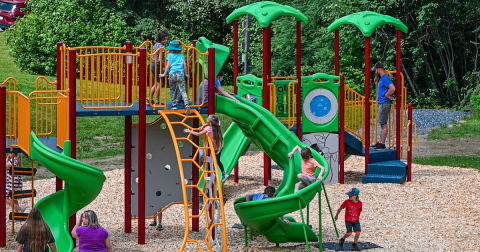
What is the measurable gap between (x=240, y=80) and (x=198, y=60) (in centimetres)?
475

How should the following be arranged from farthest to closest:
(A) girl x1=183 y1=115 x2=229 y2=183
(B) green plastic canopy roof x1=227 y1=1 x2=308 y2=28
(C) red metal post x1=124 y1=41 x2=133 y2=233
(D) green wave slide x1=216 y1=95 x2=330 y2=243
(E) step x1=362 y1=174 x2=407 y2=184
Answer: (E) step x1=362 y1=174 x2=407 y2=184 → (B) green plastic canopy roof x1=227 y1=1 x2=308 y2=28 → (C) red metal post x1=124 y1=41 x2=133 y2=233 → (A) girl x1=183 y1=115 x2=229 y2=183 → (D) green wave slide x1=216 y1=95 x2=330 y2=243

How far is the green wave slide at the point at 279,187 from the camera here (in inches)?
418

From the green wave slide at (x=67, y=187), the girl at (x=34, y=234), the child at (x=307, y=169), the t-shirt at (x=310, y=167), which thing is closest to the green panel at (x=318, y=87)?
the child at (x=307, y=169)

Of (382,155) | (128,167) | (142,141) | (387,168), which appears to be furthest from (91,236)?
(382,155)

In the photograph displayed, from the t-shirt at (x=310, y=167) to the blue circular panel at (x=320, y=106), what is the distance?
428 centimetres

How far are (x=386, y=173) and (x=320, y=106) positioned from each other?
180 centimetres

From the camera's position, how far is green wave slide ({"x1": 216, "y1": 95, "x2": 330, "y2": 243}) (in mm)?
10617

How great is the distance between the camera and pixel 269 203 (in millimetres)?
10609

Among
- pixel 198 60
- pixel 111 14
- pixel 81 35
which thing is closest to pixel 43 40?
pixel 81 35

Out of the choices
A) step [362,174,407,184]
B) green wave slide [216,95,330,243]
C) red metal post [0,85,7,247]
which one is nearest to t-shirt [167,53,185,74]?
green wave slide [216,95,330,243]

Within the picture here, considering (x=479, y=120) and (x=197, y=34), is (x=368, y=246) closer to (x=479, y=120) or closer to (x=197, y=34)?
(x=479, y=120)

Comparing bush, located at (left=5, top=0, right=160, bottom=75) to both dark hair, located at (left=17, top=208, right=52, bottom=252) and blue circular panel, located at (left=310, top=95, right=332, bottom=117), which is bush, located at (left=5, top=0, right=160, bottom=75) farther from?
dark hair, located at (left=17, top=208, right=52, bottom=252)

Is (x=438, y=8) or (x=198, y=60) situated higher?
(x=438, y=8)

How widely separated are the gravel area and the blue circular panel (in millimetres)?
1429
